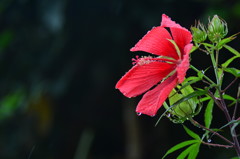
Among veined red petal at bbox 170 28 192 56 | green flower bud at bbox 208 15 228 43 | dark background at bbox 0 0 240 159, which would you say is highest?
dark background at bbox 0 0 240 159

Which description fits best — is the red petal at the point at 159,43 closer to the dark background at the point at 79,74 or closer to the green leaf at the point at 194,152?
the green leaf at the point at 194,152

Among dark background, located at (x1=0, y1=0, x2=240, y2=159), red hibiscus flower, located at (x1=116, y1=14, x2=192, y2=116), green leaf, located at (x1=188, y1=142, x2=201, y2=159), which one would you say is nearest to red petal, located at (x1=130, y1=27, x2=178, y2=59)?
red hibiscus flower, located at (x1=116, y1=14, x2=192, y2=116)

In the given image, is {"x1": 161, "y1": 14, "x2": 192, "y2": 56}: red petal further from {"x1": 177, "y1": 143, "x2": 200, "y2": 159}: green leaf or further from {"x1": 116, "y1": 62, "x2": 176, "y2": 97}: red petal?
{"x1": 177, "y1": 143, "x2": 200, "y2": 159}: green leaf

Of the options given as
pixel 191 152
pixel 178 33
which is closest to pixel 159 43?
pixel 178 33

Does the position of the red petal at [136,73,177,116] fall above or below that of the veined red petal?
below

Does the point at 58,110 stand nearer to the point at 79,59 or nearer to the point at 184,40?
the point at 79,59

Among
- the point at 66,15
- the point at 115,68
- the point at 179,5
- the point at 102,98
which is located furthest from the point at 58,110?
the point at 179,5

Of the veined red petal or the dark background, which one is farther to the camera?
the dark background

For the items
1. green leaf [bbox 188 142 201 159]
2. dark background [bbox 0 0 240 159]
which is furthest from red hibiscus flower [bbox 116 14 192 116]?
dark background [bbox 0 0 240 159]
